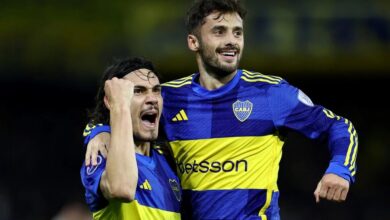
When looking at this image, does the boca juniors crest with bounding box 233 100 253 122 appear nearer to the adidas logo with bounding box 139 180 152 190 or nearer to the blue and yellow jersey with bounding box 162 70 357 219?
the blue and yellow jersey with bounding box 162 70 357 219

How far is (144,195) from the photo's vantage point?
5.39m

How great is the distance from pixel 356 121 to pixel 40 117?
5.12m

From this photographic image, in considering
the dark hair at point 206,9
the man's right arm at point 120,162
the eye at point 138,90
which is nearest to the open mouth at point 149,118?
the eye at point 138,90

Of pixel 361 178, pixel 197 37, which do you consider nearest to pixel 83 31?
pixel 361 178

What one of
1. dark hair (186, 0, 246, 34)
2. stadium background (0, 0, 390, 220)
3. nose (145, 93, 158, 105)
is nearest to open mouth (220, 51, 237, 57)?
dark hair (186, 0, 246, 34)

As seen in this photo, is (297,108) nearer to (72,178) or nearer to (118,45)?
(118,45)

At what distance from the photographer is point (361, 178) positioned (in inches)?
572

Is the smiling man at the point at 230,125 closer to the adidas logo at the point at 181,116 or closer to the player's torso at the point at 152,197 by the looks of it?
the adidas logo at the point at 181,116

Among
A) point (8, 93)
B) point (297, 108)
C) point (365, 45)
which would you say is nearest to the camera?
point (297, 108)

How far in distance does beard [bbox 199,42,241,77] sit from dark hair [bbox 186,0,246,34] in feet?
0.61

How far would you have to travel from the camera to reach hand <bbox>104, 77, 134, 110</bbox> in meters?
5.14

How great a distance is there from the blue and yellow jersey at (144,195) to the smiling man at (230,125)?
0.22m

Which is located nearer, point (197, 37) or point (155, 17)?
point (197, 37)

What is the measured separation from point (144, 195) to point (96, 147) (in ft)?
1.35
